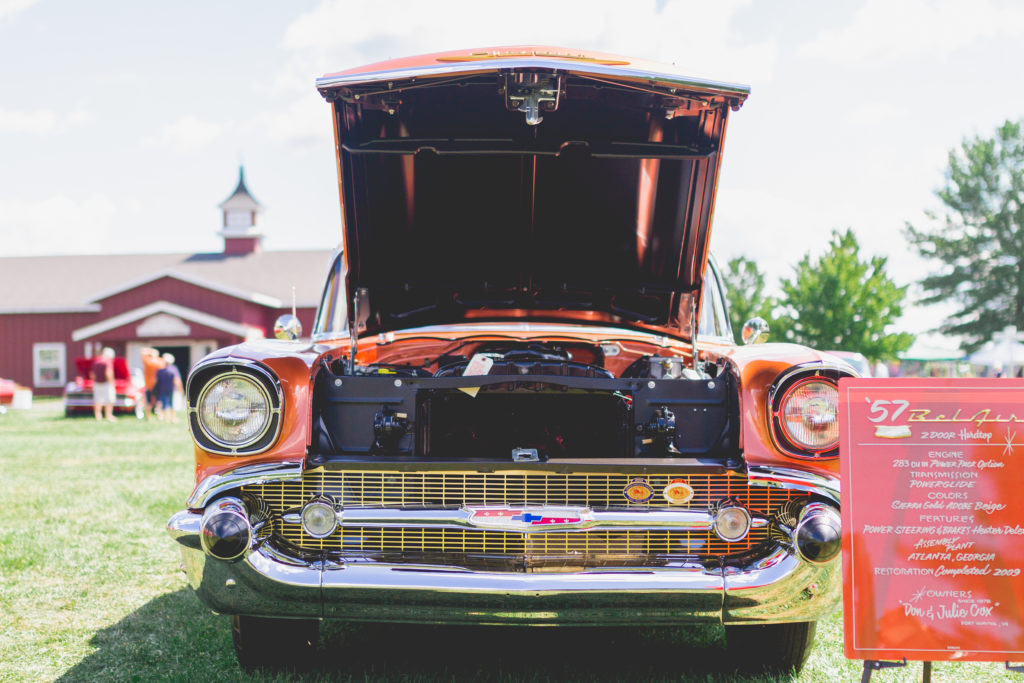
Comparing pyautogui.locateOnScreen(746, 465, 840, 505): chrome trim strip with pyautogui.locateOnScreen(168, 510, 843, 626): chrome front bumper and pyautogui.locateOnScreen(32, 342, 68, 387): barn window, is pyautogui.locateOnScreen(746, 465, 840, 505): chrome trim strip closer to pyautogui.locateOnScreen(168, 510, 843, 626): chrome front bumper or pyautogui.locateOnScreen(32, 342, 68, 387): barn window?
pyautogui.locateOnScreen(168, 510, 843, 626): chrome front bumper

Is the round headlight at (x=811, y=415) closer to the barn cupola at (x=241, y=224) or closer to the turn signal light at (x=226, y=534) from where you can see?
the turn signal light at (x=226, y=534)

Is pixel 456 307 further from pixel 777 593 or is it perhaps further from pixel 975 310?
pixel 975 310

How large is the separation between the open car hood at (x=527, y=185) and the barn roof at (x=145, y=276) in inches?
921

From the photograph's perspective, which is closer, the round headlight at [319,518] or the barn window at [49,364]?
the round headlight at [319,518]

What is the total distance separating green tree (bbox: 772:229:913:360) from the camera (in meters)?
25.7

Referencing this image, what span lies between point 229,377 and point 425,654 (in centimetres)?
119

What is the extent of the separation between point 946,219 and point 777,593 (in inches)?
1443

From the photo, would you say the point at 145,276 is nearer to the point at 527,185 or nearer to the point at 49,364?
the point at 49,364

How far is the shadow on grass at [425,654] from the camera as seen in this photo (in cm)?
263

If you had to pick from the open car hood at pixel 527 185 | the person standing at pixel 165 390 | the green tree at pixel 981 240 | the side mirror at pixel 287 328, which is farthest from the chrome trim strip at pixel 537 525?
the green tree at pixel 981 240

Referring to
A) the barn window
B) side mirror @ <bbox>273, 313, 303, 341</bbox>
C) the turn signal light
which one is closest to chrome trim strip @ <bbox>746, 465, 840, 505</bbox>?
the turn signal light

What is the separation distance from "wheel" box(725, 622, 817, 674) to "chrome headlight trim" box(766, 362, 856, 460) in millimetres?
605

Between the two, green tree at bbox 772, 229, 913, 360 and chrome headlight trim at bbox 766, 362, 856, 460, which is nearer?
chrome headlight trim at bbox 766, 362, 856, 460

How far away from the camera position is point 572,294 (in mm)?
3584
